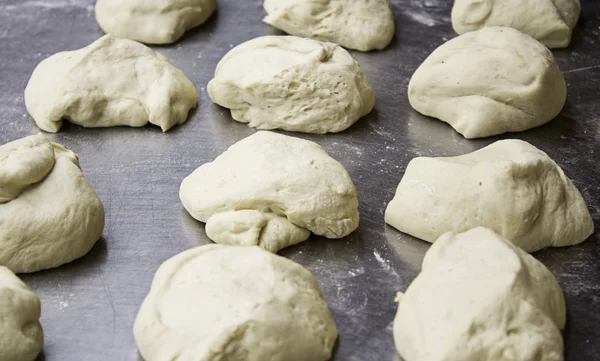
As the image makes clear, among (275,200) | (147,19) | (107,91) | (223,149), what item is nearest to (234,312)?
(275,200)

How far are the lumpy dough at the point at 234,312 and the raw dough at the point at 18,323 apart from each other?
0.27 meters

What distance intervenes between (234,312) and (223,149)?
3.59 ft

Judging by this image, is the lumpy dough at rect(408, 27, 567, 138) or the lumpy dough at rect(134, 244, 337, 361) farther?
the lumpy dough at rect(408, 27, 567, 138)

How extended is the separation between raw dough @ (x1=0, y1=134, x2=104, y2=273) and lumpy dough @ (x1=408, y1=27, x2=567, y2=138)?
4.45 ft

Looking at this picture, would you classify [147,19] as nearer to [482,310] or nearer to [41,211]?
[41,211]

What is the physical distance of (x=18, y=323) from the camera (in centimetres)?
221

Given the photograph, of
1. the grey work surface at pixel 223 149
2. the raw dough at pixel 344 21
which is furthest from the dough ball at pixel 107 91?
the raw dough at pixel 344 21

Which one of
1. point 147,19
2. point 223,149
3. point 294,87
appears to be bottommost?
point 223,149

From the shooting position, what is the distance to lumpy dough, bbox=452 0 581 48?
3.62 m

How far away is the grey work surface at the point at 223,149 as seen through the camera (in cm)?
246

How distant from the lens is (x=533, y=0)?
363cm

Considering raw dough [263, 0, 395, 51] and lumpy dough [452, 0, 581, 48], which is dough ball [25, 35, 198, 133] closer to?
raw dough [263, 0, 395, 51]

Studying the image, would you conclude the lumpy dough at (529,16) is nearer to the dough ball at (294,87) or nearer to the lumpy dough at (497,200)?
the dough ball at (294,87)

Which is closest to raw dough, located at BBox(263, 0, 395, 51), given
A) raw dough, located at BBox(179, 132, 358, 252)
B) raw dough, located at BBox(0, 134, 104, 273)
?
raw dough, located at BBox(179, 132, 358, 252)
